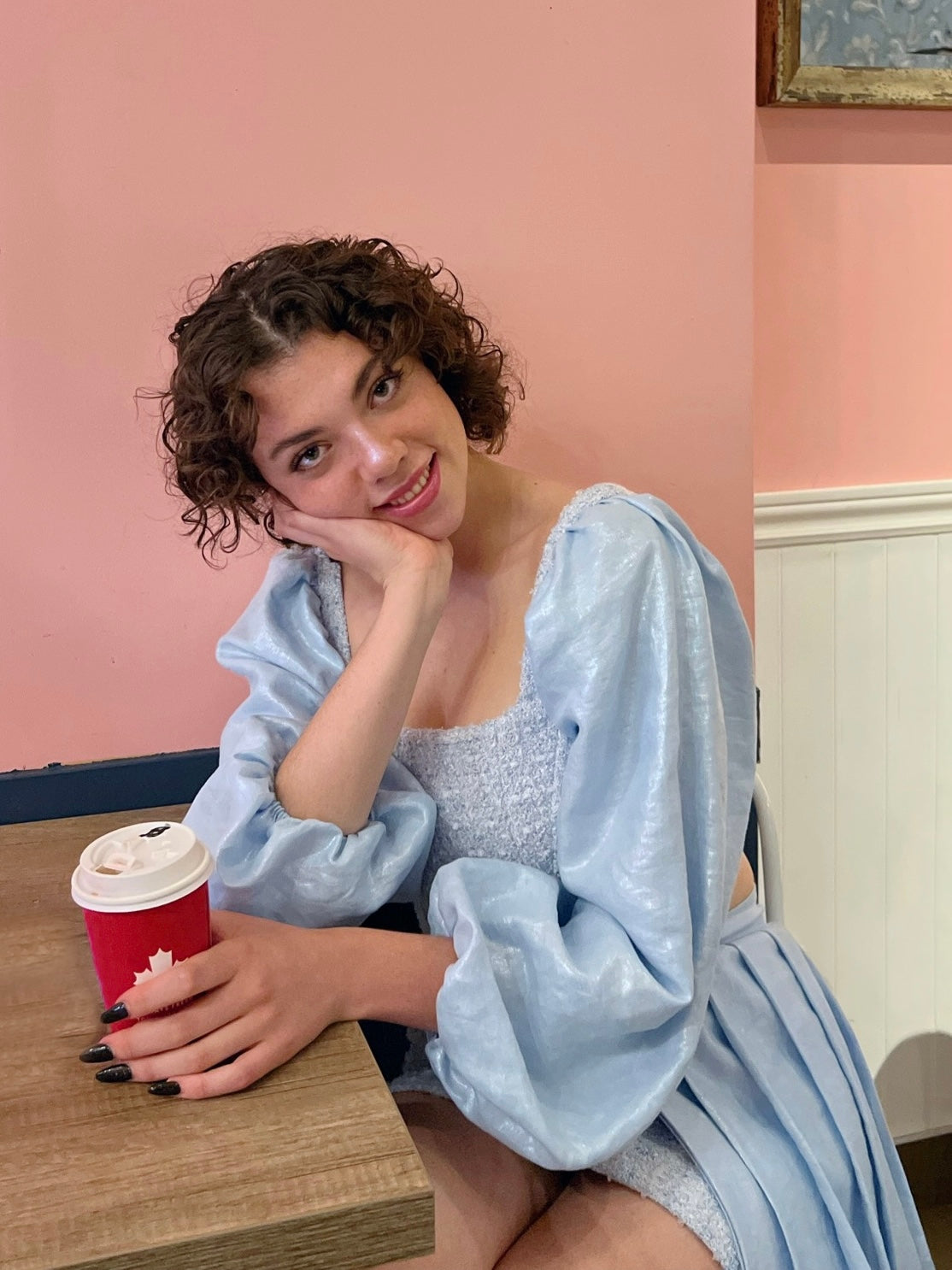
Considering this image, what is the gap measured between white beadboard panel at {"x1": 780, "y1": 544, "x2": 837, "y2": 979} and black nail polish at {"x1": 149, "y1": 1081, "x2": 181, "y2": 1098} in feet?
3.72

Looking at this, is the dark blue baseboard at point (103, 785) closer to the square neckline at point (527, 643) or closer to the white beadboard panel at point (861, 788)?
the square neckline at point (527, 643)

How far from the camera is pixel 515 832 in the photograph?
3.39 feet

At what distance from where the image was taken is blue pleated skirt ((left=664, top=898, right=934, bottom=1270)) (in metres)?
0.94

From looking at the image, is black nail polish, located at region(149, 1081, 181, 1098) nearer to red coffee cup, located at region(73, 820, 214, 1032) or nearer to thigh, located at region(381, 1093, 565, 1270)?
red coffee cup, located at region(73, 820, 214, 1032)

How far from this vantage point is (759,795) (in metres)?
1.40

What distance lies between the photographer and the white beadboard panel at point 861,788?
1.64 meters

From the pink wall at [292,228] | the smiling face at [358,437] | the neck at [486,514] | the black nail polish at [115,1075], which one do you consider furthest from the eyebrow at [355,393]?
the black nail polish at [115,1075]

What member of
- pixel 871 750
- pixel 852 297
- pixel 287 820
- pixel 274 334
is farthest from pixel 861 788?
pixel 274 334

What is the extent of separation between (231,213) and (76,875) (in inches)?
30.6

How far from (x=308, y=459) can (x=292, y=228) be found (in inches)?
13.6

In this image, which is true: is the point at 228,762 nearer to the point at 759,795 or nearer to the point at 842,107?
the point at 759,795

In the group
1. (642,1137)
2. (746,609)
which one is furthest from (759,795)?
(642,1137)

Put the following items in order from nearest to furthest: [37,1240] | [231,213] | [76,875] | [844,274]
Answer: [37,1240] < [76,875] < [231,213] < [844,274]

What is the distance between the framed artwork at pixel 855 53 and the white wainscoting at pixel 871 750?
0.51m
